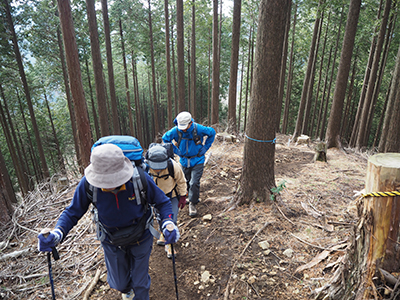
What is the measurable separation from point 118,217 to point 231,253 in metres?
2.11

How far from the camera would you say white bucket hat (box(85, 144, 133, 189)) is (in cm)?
207

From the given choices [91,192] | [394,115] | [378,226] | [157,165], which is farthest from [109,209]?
[394,115]

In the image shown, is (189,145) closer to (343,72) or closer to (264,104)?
(264,104)

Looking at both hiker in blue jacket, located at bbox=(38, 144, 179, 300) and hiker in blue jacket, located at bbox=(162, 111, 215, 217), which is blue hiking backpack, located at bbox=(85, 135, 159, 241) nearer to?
hiker in blue jacket, located at bbox=(38, 144, 179, 300)

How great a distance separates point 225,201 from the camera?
5273 mm

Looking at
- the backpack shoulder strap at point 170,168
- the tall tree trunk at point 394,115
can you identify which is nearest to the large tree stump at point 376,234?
the backpack shoulder strap at point 170,168

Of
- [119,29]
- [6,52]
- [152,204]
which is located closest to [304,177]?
[152,204]

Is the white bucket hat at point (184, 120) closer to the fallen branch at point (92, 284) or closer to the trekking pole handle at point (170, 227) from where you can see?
the trekking pole handle at point (170, 227)

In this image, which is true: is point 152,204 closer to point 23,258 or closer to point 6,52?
point 23,258

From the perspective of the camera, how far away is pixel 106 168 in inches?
82.0

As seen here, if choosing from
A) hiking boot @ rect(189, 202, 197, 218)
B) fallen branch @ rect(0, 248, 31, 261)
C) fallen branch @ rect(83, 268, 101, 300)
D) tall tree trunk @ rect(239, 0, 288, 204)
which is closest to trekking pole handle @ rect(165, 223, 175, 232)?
fallen branch @ rect(83, 268, 101, 300)

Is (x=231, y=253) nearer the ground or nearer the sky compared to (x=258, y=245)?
nearer the ground

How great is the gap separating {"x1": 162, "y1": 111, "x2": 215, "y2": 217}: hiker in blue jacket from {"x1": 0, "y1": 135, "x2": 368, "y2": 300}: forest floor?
0.65m

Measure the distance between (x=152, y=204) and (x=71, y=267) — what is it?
2.57 metres
